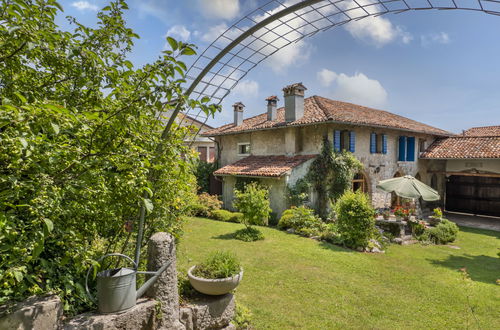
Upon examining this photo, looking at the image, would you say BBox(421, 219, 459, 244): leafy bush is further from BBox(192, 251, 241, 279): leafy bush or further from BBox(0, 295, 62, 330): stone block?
BBox(0, 295, 62, 330): stone block

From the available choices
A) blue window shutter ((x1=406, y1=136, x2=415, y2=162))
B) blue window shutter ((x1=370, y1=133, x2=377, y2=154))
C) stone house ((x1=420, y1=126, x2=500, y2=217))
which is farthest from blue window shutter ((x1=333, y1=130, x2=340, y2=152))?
stone house ((x1=420, y1=126, x2=500, y2=217))

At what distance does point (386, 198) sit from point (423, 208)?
11.6ft

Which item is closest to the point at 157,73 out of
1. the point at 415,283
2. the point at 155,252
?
the point at 155,252

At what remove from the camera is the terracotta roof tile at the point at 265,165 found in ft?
45.3

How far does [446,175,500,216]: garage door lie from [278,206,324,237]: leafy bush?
1283 cm

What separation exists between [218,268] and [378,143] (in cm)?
1431

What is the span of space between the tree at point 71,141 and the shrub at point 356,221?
7647mm

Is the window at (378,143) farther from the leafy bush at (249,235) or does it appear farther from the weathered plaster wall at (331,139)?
the leafy bush at (249,235)

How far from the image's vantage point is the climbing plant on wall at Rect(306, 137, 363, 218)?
45.3 ft

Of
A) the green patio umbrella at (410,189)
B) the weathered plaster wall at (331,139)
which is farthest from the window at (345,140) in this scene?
the green patio umbrella at (410,189)

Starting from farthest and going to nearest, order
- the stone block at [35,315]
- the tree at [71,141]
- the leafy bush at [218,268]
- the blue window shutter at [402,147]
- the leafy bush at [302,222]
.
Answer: the blue window shutter at [402,147] → the leafy bush at [302,222] → the leafy bush at [218,268] → the stone block at [35,315] → the tree at [71,141]

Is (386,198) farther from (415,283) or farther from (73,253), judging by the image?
(73,253)

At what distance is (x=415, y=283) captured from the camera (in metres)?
6.94

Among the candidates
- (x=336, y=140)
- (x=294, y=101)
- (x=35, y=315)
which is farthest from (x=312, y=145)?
(x=35, y=315)
